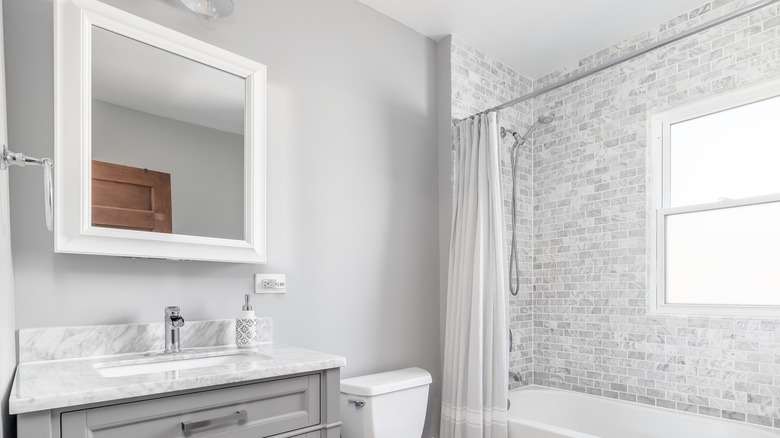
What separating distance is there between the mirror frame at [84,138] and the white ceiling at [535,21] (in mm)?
1280

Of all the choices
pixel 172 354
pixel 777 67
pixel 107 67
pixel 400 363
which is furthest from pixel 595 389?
pixel 107 67

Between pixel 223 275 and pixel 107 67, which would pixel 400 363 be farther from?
pixel 107 67

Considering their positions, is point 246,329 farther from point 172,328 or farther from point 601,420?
point 601,420

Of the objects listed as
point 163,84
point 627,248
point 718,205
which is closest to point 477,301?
point 627,248

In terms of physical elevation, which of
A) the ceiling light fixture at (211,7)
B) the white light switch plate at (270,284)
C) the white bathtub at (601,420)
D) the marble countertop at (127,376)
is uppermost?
the ceiling light fixture at (211,7)

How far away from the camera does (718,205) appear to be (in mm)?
2600

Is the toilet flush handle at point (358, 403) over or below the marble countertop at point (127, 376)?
below

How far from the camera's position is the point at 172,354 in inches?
67.5

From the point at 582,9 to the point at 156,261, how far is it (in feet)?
8.32

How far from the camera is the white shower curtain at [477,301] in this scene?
2428 millimetres

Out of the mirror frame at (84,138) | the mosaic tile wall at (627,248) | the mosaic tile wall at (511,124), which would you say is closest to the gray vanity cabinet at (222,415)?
the mirror frame at (84,138)

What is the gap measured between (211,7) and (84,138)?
756mm

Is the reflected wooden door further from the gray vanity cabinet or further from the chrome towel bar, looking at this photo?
the gray vanity cabinet

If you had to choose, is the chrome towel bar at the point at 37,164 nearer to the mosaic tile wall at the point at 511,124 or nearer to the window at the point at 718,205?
the mosaic tile wall at the point at 511,124
